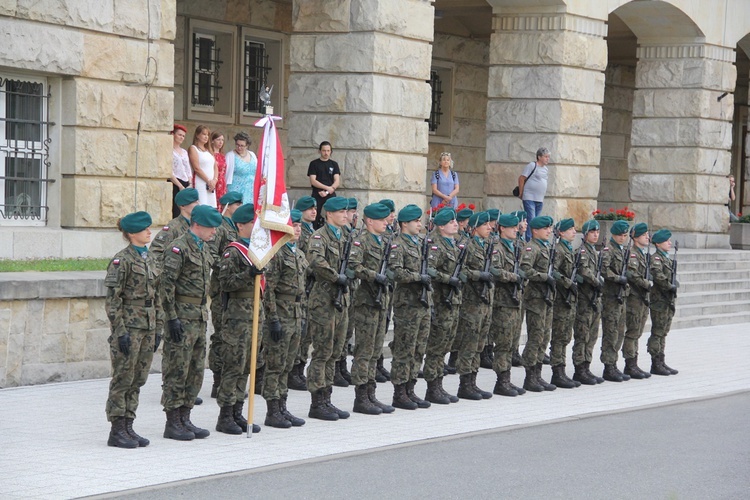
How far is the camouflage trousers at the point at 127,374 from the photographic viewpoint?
9.20 m

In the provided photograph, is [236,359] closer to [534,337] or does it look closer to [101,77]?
[534,337]

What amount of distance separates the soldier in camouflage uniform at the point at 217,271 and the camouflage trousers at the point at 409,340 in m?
1.52

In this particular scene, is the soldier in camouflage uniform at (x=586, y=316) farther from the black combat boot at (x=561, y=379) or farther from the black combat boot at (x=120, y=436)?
the black combat boot at (x=120, y=436)

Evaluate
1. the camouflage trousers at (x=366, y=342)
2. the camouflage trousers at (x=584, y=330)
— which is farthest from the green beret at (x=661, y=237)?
the camouflage trousers at (x=366, y=342)

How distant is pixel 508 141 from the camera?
20594mm

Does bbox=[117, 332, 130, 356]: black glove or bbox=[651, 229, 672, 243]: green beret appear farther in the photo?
bbox=[651, 229, 672, 243]: green beret

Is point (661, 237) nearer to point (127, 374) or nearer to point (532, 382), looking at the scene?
point (532, 382)

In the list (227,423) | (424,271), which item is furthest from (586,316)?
(227,423)

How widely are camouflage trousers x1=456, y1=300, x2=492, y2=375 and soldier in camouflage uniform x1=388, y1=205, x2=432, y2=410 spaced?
0.64 meters

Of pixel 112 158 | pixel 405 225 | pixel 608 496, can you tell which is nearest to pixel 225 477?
pixel 608 496

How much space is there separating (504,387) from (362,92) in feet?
18.3

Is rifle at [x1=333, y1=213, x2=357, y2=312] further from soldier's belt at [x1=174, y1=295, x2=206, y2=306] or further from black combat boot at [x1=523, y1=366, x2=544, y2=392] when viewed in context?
black combat boot at [x1=523, y1=366, x2=544, y2=392]

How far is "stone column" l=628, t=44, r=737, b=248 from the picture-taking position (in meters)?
23.6

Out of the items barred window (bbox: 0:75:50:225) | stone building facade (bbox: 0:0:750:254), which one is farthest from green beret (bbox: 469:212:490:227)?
barred window (bbox: 0:75:50:225)
